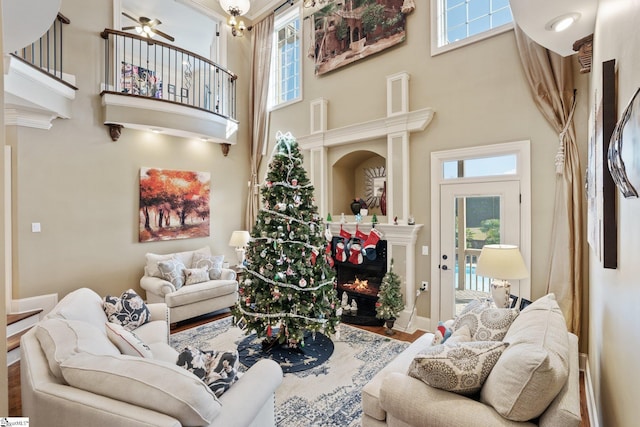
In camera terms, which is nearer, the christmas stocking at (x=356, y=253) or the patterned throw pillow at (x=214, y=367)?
the patterned throw pillow at (x=214, y=367)

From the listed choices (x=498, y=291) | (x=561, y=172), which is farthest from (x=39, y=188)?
(x=561, y=172)

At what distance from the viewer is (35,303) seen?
4.05 m

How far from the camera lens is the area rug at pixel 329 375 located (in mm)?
2408

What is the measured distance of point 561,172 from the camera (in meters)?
3.04

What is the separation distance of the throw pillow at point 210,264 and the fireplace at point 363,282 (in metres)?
1.88

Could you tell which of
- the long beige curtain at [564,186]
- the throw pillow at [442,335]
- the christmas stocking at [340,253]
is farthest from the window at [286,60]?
the throw pillow at [442,335]

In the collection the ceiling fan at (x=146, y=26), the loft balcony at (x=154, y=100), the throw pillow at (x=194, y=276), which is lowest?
the throw pillow at (x=194, y=276)

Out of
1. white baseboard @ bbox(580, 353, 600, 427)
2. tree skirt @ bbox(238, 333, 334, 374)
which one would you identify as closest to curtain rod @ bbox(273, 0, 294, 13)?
tree skirt @ bbox(238, 333, 334, 374)

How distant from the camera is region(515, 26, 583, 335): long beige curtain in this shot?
2951 millimetres

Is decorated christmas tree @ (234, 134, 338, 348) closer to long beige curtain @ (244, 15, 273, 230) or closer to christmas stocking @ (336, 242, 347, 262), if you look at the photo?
christmas stocking @ (336, 242, 347, 262)

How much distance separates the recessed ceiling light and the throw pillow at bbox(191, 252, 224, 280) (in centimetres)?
485

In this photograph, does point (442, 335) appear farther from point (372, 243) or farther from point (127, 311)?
point (127, 311)

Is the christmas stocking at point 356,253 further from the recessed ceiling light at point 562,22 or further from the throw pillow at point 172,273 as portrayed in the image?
the recessed ceiling light at point 562,22

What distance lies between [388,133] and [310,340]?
2903 millimetres
